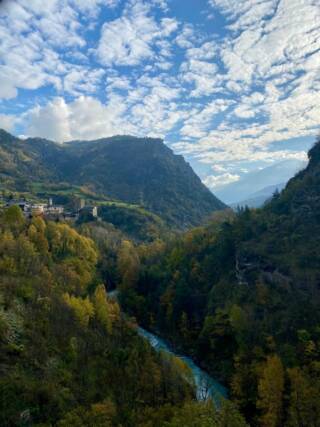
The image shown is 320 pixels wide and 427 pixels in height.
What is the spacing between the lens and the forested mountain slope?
123ft

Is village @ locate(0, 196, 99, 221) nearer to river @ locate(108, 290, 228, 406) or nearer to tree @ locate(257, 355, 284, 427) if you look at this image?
river @ locate(108, 290, 228, 406)

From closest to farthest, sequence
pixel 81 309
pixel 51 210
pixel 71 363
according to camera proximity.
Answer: pixel 71 363 → pixel 81 309 → pixel 51 210

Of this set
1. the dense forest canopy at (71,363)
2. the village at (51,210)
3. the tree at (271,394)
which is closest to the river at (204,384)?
the dense forest canopy at (71,363)

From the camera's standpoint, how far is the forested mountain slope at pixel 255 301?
1479 inches

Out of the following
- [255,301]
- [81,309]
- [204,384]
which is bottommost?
[204,384]

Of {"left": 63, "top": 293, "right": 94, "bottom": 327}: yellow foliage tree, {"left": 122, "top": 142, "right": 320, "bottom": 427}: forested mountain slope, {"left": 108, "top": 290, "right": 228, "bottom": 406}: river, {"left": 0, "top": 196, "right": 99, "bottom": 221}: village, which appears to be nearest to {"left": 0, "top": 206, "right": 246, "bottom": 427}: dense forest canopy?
{"left": 63, "top": 293, "right": 94, "bottom": 327}: yellow foliage tree

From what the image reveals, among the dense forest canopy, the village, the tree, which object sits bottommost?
the tree

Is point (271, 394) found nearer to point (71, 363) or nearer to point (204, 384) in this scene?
point (204, 384)

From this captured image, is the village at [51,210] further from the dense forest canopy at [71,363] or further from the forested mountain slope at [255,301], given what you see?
the dense forest canopy at [71,363]

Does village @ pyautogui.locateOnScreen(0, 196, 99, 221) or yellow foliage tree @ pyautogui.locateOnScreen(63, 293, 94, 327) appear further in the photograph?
village @ pyautogui.locateOnScreen(0, 196, 99, 221)

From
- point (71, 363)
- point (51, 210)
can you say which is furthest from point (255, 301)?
point (51, 210)

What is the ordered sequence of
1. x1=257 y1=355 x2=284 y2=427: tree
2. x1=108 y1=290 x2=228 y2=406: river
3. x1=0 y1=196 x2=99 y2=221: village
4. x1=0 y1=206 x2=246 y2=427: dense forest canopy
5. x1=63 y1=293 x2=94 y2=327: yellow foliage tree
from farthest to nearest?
x1=0 y1=196 x2=99 y2=221: village
x1=63 y1=293 x2=94 y2=327: yellow foliage tree
x1=108 y1=290 x2=228 y2=406: river
x1=257 y1=355 x2=284 y2=427: tree
x1=0 y1=206 x2=246 y2=427: dense forest canopy

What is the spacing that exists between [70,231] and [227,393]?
155 ft

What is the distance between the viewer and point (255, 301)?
177 ft
